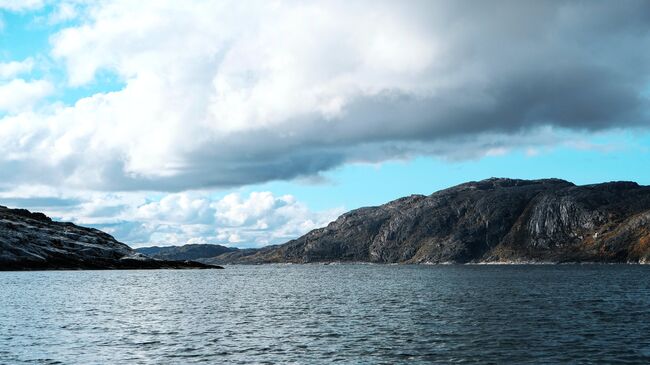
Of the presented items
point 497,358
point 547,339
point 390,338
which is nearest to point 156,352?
point 390,338

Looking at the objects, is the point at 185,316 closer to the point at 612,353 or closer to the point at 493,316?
the point at 493,316

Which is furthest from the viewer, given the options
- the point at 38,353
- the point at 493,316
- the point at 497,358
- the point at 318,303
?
the point at 318,303

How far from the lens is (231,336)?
6612 cm

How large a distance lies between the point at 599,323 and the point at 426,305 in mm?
34887

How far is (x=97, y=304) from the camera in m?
107

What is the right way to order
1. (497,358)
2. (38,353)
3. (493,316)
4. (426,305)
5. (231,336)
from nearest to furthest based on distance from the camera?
(497,358) → (38,353) → (231,336) → (493,316) → (426,305)

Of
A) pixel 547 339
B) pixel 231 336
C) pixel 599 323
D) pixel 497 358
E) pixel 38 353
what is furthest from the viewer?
pixel 599 323

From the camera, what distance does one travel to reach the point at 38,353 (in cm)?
5503

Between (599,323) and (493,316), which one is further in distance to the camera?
(493,316)

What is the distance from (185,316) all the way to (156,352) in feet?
109

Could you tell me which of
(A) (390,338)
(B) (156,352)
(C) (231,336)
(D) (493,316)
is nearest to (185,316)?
(C) (231,336)

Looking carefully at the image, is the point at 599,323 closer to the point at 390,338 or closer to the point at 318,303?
the point at 390,338

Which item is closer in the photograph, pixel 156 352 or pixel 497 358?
pixel 497 358

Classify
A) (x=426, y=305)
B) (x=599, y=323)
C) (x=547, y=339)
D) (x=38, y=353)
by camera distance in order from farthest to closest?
(x=426, y=305)
(x=599, y=323)
(x=547, y=339)
(x=38, y=353)
